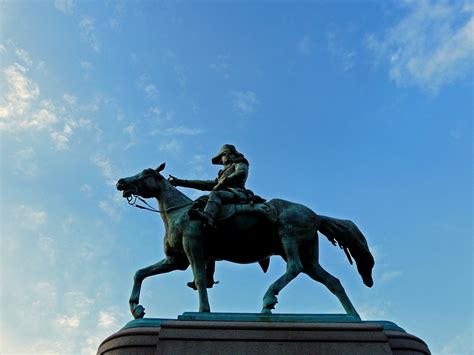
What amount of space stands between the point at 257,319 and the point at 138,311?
2133 millimetres

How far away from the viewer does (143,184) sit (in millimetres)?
10516

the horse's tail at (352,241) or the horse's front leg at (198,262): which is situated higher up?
the horse's tail at (352,241)

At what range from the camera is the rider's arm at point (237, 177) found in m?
10.4

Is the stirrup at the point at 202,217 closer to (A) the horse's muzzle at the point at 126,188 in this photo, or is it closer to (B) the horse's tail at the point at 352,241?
(A) the horse's muzzle at the point at 126,188

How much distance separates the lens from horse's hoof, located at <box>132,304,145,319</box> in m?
9.14

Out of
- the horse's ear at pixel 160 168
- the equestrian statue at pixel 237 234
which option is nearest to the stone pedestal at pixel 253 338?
the equestrian statue at pixel 237 234

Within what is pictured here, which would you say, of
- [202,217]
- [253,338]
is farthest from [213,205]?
[253,338]

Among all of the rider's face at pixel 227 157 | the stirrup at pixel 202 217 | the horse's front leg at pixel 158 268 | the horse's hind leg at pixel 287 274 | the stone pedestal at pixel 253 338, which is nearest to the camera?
the stone pedestal at pixel 253 338

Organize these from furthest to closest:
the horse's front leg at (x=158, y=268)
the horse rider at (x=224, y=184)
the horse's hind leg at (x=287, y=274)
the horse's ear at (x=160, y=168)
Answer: the horse's ear at (x=160, y=168) → the horse's front leg at (x=158, y=268) → the horse rider at (x=224, y=184) → the horse's hind leg at (x=287, y=274)

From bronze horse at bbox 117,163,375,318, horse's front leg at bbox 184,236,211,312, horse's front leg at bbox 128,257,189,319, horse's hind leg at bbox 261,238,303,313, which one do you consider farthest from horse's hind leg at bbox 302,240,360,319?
horse's front leg at bbox 128,257,189,319

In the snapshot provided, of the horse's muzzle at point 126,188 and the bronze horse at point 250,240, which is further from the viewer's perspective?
the horse's muzzle at point 126,188

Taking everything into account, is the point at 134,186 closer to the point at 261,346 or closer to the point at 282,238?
the point at 282,238

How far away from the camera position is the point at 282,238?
382 inches

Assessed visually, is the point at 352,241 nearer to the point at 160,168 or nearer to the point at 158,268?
the point at 158,268
